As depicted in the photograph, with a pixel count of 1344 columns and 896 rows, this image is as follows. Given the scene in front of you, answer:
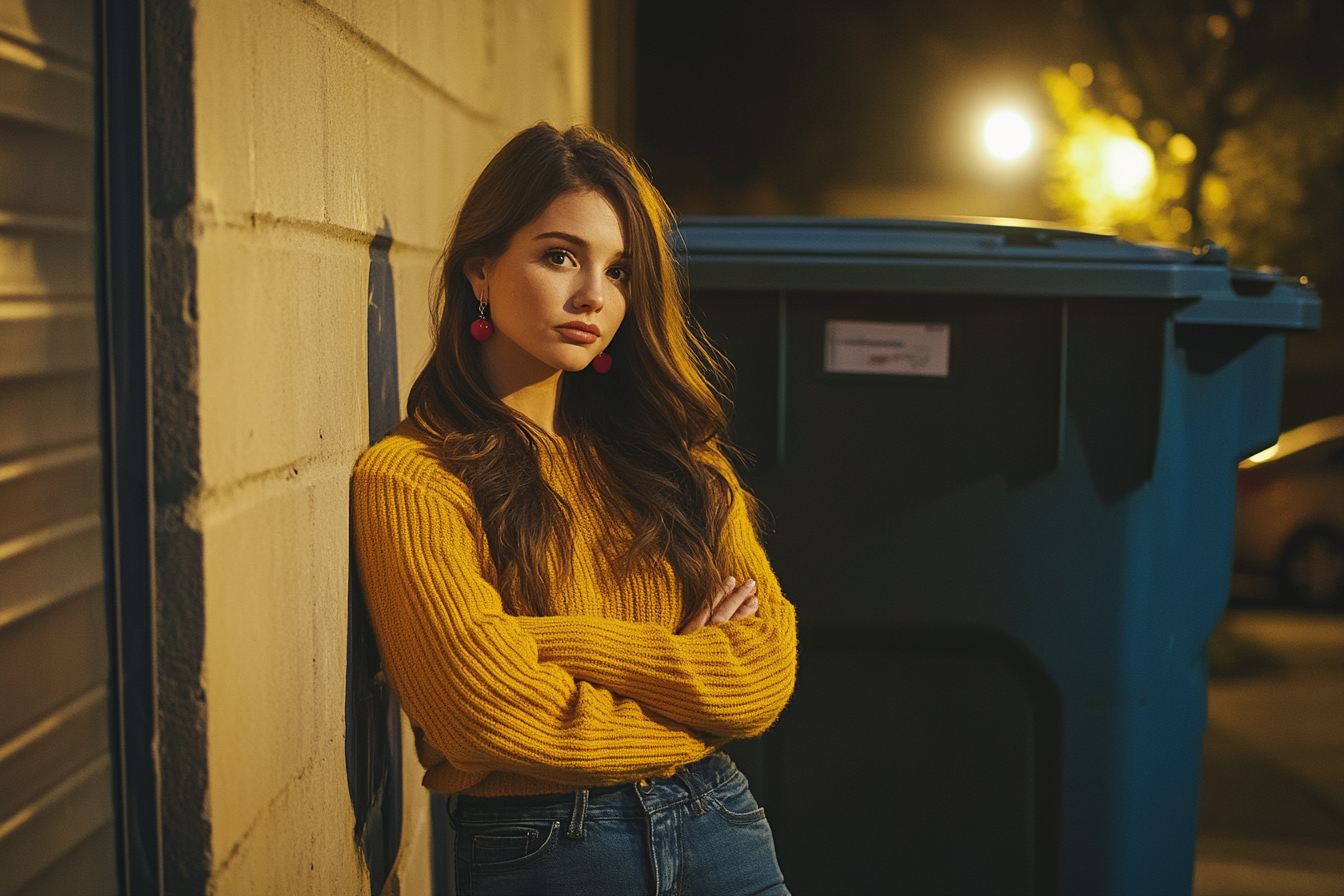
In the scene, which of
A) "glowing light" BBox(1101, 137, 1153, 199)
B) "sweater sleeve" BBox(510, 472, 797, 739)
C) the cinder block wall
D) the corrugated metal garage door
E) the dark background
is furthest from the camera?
the dark background

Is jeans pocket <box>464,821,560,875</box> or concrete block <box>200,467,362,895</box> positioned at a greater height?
concrete block <box>200,467,362,895</box>

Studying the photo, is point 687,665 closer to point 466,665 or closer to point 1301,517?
point 466,665

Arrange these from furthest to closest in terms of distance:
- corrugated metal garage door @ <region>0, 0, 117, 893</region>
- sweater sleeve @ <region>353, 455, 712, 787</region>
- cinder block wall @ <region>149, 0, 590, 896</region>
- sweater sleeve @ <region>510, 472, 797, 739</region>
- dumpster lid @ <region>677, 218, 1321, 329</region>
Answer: dumpster lid @ <region>677, 218, 1321, 329</region>, sweater sleeve @ <region>510, 472, 797, 739</region>, sweater sleeve @ <region>353, 455, 712, 787</region>, cinder block wall @ <region>149, 0, 590, 896</region>, corrugated metal garage door @ <region>0, 0, 117, 893</region>

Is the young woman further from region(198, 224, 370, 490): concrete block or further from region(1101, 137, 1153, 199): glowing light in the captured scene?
region(1101, 137, 1153, 199): glowing light

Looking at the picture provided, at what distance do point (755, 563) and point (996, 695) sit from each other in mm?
922

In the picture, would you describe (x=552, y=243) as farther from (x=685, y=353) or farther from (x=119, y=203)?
(x=119, y=203)

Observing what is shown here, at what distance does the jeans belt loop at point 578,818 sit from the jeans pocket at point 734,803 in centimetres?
19

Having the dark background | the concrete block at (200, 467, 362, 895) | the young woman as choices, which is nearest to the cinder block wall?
the concrete block at (200, 467, 362, 895)

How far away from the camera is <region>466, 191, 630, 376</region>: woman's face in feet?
5.95

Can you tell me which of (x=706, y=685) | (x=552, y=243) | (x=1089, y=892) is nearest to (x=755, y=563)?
(x=706, y=685)

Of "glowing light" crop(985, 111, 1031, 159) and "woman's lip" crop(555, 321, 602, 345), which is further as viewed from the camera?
"glowing light" crop(985, 111, 1031, 159)

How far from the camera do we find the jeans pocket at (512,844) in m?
1.71

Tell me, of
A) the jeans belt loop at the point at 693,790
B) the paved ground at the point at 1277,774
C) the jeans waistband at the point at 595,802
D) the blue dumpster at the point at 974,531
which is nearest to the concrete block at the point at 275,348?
the jeans waistband at the point at 595,802

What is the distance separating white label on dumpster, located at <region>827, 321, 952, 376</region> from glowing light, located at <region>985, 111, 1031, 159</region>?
18.8 ft
